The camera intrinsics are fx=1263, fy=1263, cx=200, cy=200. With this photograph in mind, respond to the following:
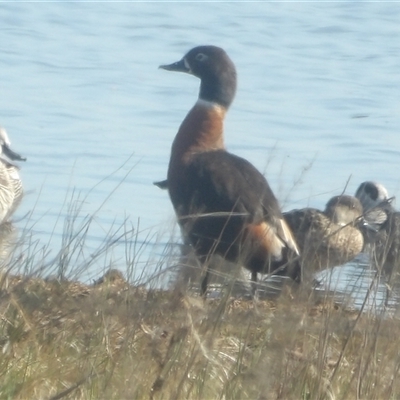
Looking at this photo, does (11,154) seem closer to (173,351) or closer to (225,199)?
(225,199)

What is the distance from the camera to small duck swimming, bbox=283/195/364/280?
16.5ft

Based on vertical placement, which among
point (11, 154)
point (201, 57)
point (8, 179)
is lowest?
point (8, 179)

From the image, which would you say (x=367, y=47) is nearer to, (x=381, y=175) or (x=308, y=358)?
(x=381, y=175)

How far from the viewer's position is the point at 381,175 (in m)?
13.3

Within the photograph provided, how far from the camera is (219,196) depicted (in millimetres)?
7453

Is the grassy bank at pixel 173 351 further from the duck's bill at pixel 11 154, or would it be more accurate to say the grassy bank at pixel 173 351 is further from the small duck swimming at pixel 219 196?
the duck's bill at pixel 11 154

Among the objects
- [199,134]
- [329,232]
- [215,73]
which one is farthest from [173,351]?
[329,232]

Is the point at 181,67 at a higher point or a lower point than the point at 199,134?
higher

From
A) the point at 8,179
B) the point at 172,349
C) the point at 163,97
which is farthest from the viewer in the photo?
the point at 163,97

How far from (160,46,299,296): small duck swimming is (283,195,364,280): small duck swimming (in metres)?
0.21

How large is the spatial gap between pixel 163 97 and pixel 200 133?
8.39 meters

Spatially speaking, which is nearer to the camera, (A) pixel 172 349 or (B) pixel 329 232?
(A) pixel 172 349

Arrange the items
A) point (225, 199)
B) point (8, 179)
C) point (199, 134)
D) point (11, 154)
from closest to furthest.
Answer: point (225, 199)
point (199, 134)
point (8, 179)
point (11, 154)

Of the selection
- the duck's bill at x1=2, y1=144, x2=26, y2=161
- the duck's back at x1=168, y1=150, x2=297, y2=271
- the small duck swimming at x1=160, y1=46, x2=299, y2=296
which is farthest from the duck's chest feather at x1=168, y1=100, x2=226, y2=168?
the duck's bill at x1=2, y1=144, x2=26, y2=161
